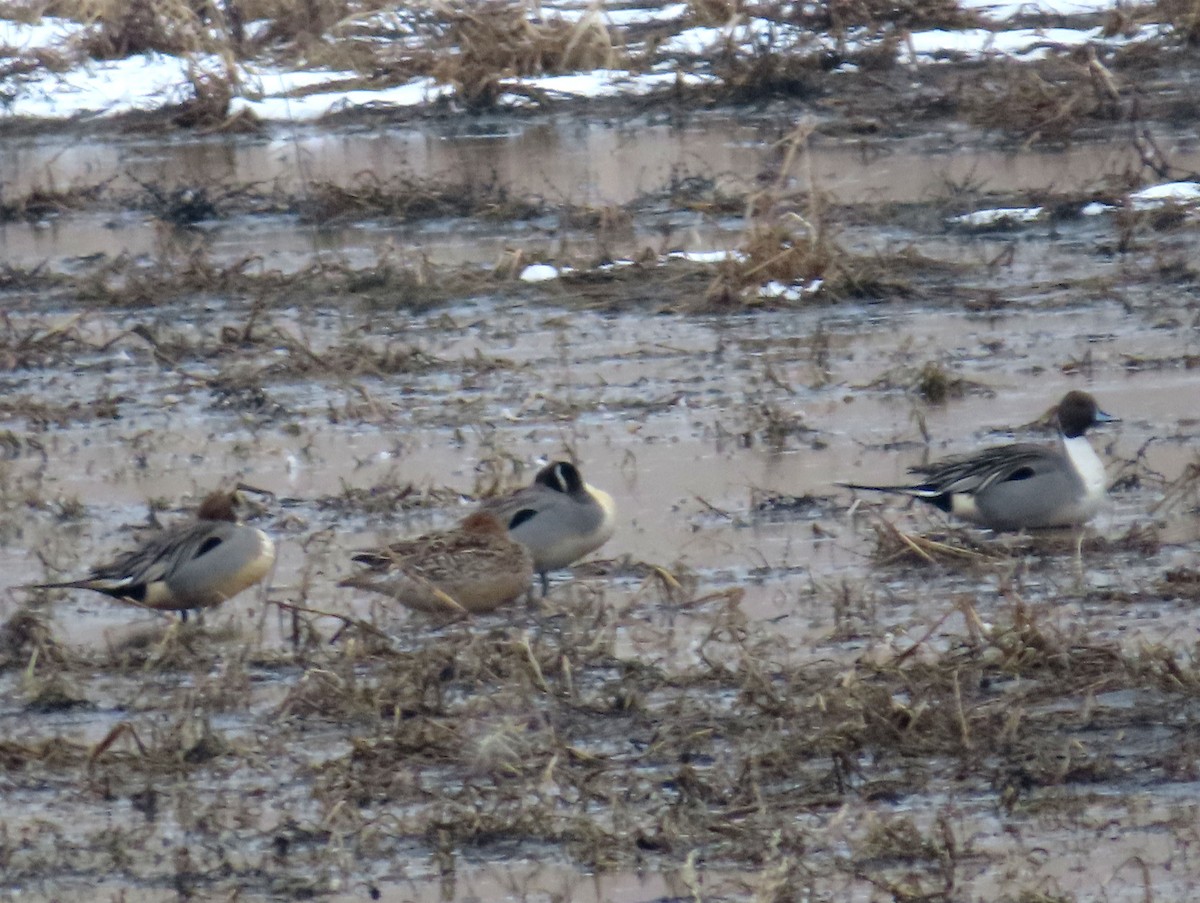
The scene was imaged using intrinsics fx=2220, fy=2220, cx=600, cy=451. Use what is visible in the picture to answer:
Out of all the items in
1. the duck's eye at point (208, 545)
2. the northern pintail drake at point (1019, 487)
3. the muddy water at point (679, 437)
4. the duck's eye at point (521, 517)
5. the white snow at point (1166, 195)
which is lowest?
the white snow at point (1166, 195)

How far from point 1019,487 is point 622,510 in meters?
1.29

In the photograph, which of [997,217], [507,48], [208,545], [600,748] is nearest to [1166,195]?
[997,217]

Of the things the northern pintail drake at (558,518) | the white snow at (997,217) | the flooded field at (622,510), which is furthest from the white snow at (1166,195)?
the northern pintail drake at (558,518)

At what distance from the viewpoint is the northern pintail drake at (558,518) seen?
6.36 metres

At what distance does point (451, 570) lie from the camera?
19.9 ft

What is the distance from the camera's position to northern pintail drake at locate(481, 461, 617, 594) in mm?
6363

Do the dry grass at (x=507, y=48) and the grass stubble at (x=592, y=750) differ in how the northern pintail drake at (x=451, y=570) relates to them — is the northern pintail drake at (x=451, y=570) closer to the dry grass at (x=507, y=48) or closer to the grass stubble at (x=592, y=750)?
the grass stubble at (x=592, y=750)

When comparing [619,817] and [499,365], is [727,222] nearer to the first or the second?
[499,365]

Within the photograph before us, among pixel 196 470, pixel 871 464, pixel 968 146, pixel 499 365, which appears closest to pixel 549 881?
pixel 871 464

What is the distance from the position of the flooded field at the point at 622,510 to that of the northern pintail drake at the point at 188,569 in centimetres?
11

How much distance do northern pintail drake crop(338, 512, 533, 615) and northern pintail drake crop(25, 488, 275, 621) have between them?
314 mm

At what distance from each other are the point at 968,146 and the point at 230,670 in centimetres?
824

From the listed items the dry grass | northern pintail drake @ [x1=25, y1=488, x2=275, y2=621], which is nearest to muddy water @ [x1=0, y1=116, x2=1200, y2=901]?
northern pintail drake @ [x1=25, y1=488, x2=275, y2=621]

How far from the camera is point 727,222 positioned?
37.2 feet
